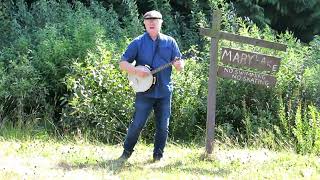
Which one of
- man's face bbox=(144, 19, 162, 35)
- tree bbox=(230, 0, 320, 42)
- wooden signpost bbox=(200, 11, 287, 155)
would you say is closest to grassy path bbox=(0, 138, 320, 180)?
wooden signpost bbox=(200, 11, 287, 155)

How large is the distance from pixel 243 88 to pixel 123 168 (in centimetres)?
325

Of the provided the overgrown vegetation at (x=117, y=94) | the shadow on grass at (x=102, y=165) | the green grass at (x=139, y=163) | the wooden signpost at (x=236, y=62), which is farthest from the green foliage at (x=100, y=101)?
the wooden signpost at (x=236, y=62)

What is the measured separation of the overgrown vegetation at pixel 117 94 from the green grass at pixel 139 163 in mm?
591

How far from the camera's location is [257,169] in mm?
7387

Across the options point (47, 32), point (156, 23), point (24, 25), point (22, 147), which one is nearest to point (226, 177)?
point (156, 23)

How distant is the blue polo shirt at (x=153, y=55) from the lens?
7309mm

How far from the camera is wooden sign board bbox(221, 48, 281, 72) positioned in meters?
7.51

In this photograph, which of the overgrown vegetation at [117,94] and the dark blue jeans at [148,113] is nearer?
the dark blue jeans at [148,113]

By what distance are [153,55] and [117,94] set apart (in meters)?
2.24

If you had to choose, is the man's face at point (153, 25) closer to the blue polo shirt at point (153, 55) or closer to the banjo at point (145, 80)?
the blue polo shirt at point (153, 55)

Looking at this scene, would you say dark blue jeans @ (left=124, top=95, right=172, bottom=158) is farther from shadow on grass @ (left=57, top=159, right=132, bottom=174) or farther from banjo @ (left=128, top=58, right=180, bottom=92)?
shadow on grass @ (left=57, top=159, right=132, bottom=174)

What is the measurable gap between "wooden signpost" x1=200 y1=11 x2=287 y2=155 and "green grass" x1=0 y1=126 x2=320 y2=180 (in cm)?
49

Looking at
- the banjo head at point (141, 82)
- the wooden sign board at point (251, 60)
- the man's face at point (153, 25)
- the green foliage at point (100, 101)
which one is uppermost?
the man's face at point (153, 25)

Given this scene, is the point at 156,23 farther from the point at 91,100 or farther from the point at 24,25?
the point at 24,25
